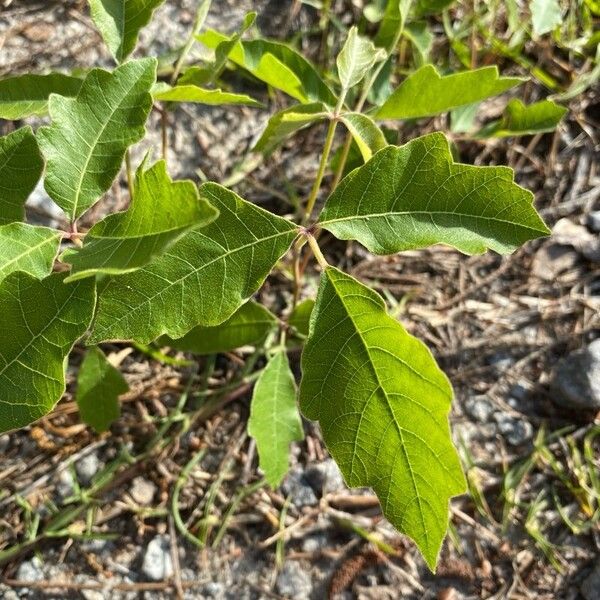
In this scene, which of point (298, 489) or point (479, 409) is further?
point (479, 409)

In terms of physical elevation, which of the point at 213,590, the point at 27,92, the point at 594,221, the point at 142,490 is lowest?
the point at 213,590

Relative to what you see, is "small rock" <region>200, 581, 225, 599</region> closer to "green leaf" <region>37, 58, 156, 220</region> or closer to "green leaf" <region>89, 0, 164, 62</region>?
"green leaf" <region>37, 58, 156, 220</region>

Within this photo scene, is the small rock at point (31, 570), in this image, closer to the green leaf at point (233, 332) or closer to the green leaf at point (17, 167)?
the green leaf at point (233, 332)

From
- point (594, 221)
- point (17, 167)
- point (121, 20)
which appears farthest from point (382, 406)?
point (594, 221)

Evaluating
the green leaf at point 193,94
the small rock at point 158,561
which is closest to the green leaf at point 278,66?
the green leaf at point 193,94

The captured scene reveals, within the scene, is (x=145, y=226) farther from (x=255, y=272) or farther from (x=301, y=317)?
(x=301, y=317)
